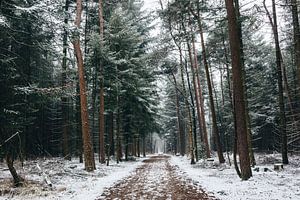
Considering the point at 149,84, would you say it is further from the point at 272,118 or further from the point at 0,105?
the point at 0,105

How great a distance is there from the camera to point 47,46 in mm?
12430

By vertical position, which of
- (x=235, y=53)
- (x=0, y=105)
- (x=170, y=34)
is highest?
(x=170, y=34)

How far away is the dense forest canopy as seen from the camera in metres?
11.8

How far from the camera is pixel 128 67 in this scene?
90.5 ft

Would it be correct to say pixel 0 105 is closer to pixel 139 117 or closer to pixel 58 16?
pixel 58 16

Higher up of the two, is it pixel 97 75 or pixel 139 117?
pixel 97 75

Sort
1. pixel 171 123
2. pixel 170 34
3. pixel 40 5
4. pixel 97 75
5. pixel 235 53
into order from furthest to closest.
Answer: pixel 171 123 → pixel 170 34 → pixel 97 75 → pixel 235 53 → pixel 40 5

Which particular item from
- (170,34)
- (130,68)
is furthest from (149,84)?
(170,34)

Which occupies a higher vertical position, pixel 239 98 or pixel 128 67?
pixel 128 67

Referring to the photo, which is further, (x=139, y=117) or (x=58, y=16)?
(x=139, y=117)

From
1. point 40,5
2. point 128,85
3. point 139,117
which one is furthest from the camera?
point 139,117

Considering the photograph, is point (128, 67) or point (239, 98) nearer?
point (239, 98)

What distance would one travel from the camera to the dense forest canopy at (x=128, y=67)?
11.8 metres

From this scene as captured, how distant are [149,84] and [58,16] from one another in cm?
2102
